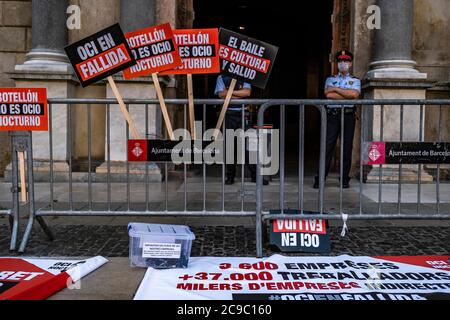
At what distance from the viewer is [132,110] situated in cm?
816

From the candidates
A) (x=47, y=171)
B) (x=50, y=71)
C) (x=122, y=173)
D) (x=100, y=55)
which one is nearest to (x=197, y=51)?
(x=100, y=55)

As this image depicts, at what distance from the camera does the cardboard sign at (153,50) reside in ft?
15.0

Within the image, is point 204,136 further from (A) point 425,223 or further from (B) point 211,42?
(A) point 425,223

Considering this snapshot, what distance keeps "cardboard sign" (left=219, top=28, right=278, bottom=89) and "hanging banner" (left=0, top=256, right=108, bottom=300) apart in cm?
217

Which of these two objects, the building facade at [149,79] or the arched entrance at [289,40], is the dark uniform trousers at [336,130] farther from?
the arched entrance at [289,40]

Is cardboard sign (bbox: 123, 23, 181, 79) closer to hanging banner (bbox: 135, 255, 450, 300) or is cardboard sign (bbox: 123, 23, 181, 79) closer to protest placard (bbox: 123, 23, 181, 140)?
protest placard (bbox: 123, 23, 181, 140)

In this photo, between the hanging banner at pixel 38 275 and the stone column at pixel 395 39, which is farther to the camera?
the stone column at pixel 395 39

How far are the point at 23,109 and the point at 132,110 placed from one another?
12.5 ft

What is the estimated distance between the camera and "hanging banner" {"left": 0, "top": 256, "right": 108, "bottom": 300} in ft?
10.3

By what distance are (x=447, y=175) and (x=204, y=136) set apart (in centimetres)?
580

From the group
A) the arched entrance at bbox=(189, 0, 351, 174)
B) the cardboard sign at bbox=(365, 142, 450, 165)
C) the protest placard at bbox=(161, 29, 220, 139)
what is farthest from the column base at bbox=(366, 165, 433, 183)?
the arched entrance at bbox=(189, 0, 351, 174)

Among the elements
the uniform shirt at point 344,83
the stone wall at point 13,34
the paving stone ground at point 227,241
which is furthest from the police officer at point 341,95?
the stone wall at point 13,34

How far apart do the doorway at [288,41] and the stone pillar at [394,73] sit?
31.5 ft
